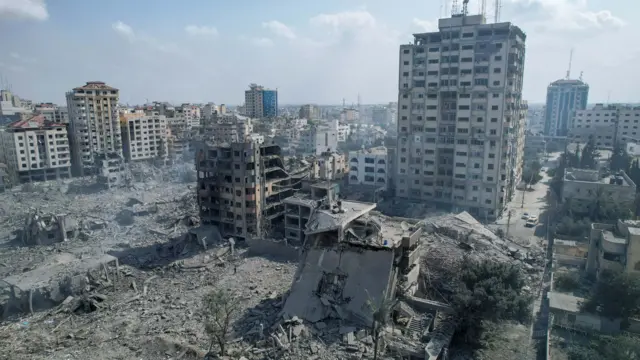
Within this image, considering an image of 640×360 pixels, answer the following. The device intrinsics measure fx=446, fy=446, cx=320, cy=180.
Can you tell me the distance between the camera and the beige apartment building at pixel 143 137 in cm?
6138

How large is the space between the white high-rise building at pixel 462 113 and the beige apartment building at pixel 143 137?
3720 cm

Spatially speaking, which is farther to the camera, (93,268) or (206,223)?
(206,223)

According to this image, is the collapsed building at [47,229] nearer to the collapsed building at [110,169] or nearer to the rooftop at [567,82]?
the collapsed building at [110,169]

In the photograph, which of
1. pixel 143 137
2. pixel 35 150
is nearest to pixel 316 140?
pixel 143 137

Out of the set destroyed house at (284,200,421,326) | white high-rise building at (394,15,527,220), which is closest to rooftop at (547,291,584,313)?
destroyed house at (284,200,421,326)

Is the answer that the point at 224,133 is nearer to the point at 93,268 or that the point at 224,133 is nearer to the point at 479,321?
the point at 93,268

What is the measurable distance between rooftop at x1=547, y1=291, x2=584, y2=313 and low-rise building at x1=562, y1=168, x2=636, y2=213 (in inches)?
621

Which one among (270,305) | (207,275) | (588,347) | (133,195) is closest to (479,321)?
(588,347)

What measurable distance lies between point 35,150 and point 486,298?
55.5 meters

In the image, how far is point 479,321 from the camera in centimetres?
1902

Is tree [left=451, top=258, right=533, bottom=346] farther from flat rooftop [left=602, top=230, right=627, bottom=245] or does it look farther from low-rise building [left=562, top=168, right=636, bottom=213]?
low-rise building [left=562, top=168, right=636, bottom=213]

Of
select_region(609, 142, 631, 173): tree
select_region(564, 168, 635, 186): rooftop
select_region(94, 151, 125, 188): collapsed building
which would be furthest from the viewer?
select_region(94, 151, 125, 188): collapsed building

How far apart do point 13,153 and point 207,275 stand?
40661 millimetres

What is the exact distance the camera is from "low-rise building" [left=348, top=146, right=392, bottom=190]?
47.7 m
